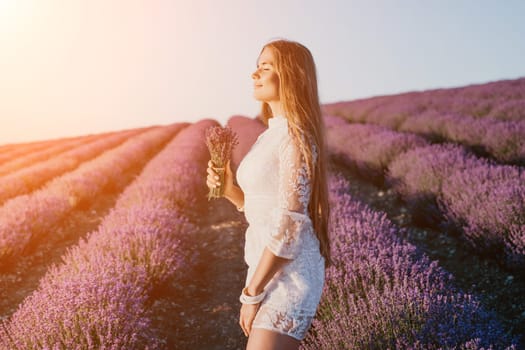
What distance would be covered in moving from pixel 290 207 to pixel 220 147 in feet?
1.84

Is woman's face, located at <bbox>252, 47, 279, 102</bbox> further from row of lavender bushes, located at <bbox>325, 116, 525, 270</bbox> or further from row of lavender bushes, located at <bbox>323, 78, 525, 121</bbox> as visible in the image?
row of lavender bushes, located at <bbox>323, 78, 525, 121</bbox>

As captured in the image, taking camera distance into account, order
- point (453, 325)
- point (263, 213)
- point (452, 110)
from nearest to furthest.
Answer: point (263, 213) < point (453, 325) < point (452, 110)

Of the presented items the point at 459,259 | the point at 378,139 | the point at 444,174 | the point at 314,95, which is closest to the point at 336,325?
the point at 314,95

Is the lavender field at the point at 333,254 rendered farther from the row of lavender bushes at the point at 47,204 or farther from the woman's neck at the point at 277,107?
the woman's neck at the point at 277,107

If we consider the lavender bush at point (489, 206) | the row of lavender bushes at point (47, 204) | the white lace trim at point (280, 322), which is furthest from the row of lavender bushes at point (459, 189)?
the row of lavender bushes at point (47, 204)

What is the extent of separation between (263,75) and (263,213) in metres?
0.50

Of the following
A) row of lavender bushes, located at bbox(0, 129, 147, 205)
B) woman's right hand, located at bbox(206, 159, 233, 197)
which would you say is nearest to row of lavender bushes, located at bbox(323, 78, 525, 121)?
woman's right hand, located at bbox(206, 159, 233, 197)

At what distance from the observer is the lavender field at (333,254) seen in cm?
246

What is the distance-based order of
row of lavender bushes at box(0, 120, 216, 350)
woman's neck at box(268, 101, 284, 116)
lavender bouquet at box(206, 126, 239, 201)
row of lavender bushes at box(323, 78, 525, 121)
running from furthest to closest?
1. row of lavender bushes at box(323, 78, 525, 121)
2. row of lavender bushes at box(0, 120, 216, 350)
3. lavender bouquet at box(206, 126, 239, 201)
4. woman's neck at box(268, 101, 284, 116)

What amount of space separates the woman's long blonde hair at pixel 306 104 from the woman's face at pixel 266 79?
0.03 meters

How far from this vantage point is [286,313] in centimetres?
139

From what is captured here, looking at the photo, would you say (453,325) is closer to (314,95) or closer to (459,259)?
(314,95)

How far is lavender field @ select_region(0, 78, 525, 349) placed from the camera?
2465 mm

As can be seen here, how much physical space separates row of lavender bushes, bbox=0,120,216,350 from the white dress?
1573 millimetres
